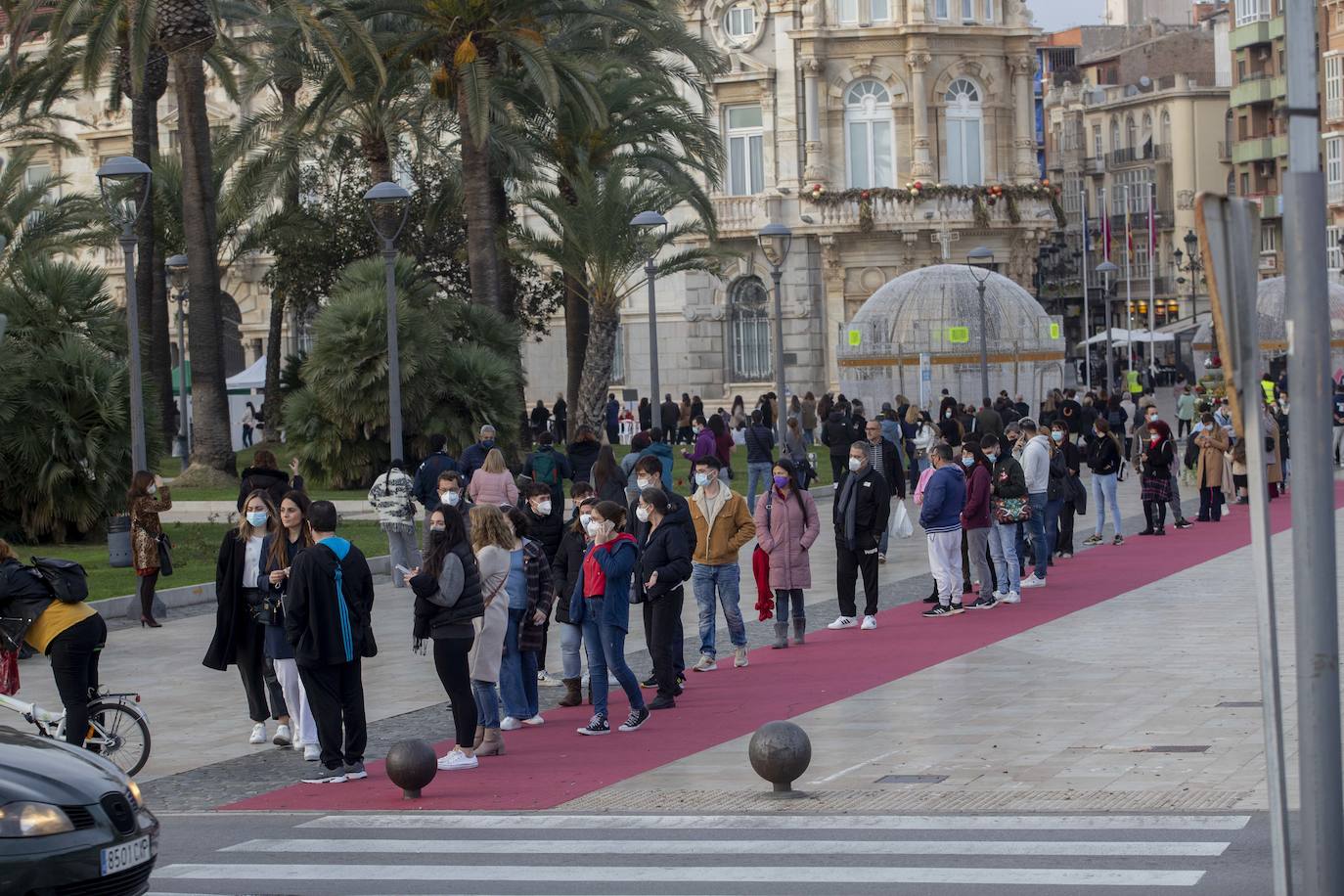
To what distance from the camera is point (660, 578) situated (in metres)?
13.5

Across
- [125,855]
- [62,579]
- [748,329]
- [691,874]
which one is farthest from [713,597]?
[748,329]

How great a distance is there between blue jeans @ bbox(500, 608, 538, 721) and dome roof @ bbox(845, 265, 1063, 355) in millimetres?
34398

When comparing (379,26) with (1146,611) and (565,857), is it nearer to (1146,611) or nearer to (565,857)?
(1146,611)

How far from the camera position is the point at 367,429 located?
34062 millimetres

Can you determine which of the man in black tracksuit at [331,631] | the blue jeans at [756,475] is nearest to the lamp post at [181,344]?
the blue jeans at [756,475]

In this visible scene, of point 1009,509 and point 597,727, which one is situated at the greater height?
point 1009,509

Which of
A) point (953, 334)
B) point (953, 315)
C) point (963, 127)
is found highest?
point (963, 127)

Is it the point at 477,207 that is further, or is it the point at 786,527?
the point at 477,207

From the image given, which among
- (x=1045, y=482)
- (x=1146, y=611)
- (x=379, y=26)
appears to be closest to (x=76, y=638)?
(x=1146, y=611)

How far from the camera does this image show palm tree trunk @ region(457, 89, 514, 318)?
104 ft

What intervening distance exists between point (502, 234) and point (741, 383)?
55.1 feet

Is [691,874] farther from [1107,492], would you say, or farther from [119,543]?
[1107,492]

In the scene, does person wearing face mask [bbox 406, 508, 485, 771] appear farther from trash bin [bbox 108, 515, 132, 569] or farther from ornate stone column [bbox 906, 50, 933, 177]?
ornate stone column [bbox 906, 50, 933, 177]

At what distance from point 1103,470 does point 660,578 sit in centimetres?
1199
